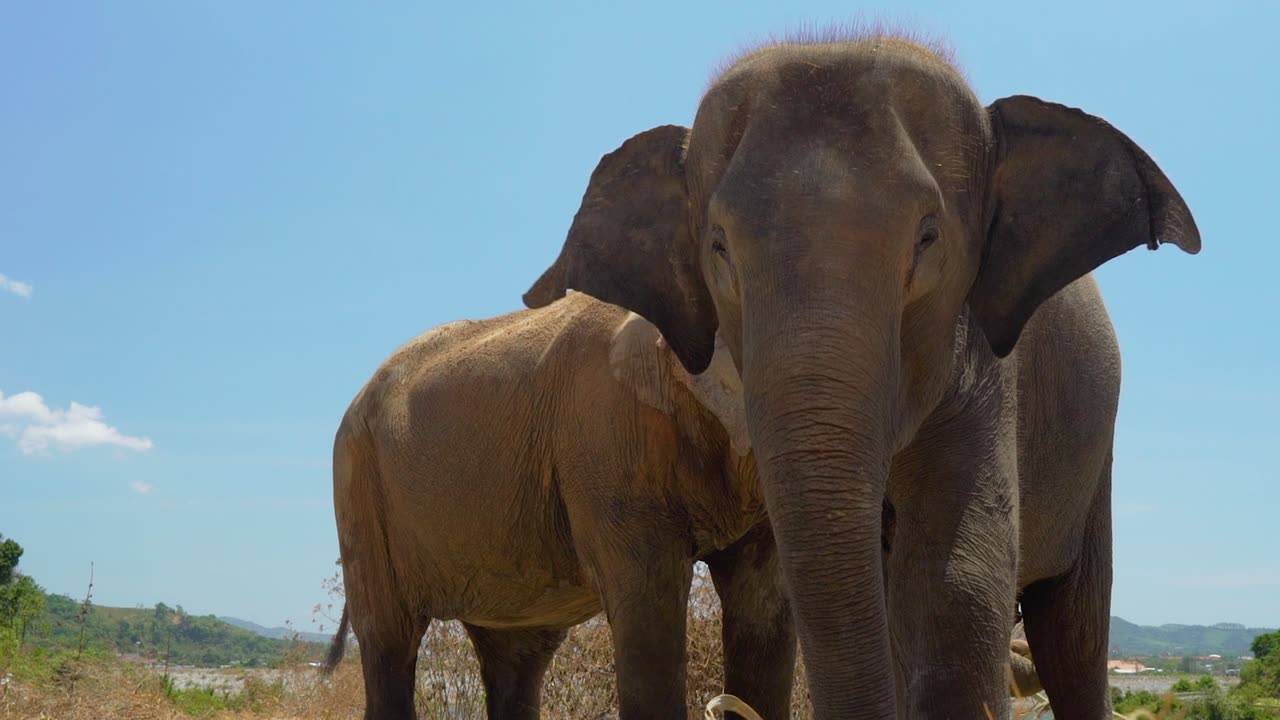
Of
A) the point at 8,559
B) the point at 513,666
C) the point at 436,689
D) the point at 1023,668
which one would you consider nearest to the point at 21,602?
the point at 8,559

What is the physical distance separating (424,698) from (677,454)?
723 centimetres

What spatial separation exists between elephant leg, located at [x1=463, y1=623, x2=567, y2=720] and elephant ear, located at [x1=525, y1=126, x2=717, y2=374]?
15.0ft

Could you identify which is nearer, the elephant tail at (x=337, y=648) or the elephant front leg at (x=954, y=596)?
the elephant front leg at (x=954, y=596)

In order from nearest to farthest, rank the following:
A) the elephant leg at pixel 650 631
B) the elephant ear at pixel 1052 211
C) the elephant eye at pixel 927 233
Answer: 1. the elephant eye at pixel 927 233
2. the elephant ear at pixel 1052 211
3. the elephant leg at pixel 650 631

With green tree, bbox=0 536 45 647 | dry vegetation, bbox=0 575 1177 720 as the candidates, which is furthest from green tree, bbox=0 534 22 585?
dry vegetation, bbox=0 575 1177 720

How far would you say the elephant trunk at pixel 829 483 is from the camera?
12.0 ft

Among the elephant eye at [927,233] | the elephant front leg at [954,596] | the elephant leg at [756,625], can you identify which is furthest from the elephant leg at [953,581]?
the elephant leg at [756,625]

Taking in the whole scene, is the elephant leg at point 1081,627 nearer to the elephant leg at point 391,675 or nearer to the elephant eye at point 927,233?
the elephant eye at point 927,233

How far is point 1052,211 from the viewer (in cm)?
460

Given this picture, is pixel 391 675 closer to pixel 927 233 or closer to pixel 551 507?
pixel 551 507

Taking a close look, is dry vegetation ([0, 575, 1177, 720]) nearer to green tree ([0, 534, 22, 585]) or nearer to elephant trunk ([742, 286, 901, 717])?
elephant trunk ([742, 286, 901, 717])

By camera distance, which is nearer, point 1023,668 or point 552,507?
point 552,507

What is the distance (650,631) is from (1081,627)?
5.60 feet

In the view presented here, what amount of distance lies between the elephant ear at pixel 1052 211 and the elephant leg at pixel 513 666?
211 inches
